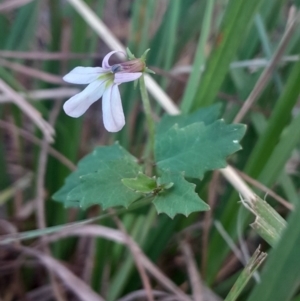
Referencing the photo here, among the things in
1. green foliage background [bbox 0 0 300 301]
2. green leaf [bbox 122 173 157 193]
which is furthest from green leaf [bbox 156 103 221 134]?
green leaf [bbox 122 173 157 193]

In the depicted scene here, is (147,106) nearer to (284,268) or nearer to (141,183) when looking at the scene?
(141,183)

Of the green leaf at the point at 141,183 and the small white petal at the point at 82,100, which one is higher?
the small white petal at the point at 82,100

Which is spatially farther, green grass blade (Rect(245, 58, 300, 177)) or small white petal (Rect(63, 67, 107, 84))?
green grass blade (Rect(245, 58, 300, 177))

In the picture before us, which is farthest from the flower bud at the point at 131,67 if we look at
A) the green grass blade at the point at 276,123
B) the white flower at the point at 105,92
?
the green grass blade at the point at 276,123

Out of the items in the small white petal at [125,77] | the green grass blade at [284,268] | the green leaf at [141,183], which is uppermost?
the small white petal at [125,77]

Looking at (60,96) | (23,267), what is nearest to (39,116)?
(60,96)

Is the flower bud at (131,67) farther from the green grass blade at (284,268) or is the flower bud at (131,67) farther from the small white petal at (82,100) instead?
the green grass blade at (284,268)

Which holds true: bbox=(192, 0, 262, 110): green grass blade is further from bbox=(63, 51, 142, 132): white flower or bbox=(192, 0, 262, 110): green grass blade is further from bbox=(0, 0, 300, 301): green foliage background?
bbox=(63, 51, 142, 132): white flower

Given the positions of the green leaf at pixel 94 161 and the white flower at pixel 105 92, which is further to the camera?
the green leaf at pixel 94 161
